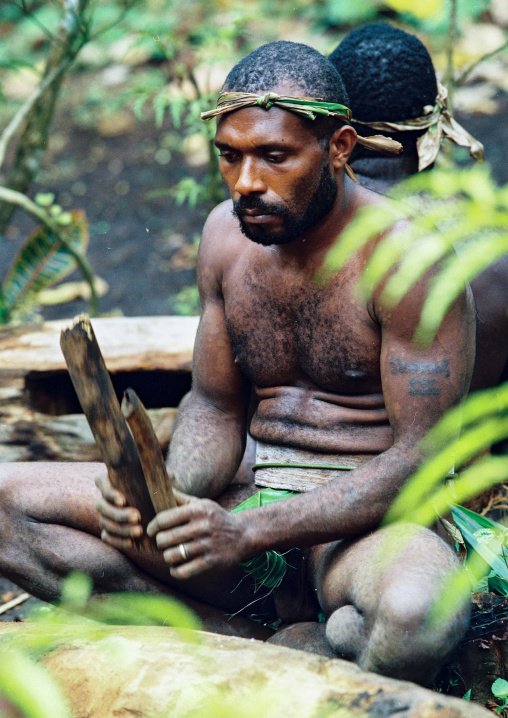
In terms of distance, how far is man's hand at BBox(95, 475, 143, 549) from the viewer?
2215 mm

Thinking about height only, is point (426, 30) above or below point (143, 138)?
above

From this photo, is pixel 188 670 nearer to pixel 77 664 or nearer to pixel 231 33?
pixel 77 664

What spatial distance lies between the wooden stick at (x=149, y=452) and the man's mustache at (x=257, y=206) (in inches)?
24.7

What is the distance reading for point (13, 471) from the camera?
260cm

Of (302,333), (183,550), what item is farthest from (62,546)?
(302,333)

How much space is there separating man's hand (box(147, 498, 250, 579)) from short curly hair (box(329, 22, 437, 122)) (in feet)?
5.68

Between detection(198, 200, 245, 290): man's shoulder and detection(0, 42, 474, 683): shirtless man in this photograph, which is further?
detection(198, 200, 245, 290): man's shoulder

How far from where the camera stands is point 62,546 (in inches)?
99.9

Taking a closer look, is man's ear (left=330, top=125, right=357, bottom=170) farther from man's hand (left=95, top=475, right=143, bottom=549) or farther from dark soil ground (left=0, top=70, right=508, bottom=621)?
dark soil ground (left=0, top=70, right=508, bottom=621)

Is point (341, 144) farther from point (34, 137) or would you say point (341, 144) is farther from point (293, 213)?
point (34, 137)

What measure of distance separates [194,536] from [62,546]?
62cm

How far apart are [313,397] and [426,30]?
6466 millimetres

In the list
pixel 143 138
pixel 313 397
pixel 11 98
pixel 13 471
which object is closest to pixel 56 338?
pixel 13 471

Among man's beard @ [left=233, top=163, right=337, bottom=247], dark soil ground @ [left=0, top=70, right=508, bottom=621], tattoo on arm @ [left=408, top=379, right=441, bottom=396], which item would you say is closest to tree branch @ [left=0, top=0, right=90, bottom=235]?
dark soil ground @ [left=0, top=70, right=508, bottom=621]
